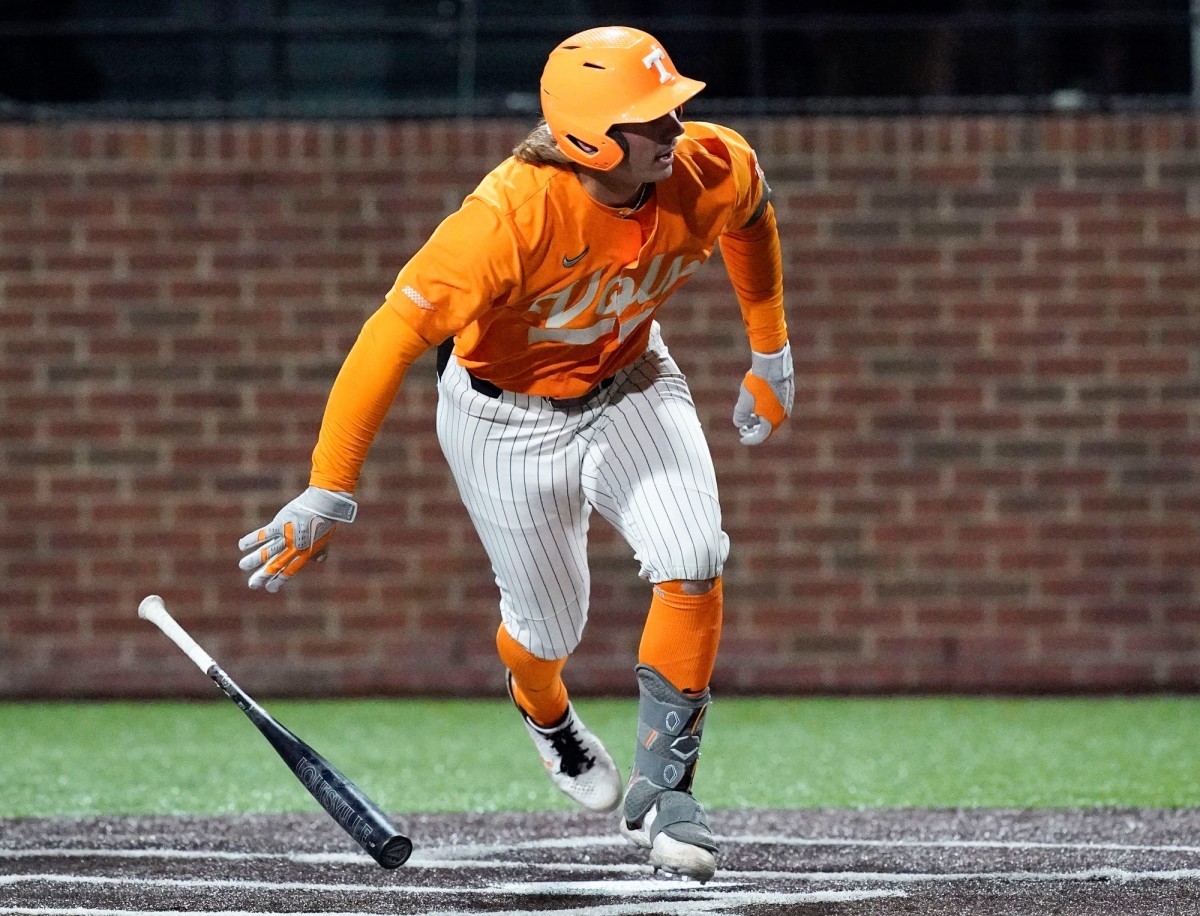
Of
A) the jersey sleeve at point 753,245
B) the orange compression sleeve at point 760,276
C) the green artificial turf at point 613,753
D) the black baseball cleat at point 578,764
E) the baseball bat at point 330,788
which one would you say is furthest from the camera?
the green artificial turf at point 613,753

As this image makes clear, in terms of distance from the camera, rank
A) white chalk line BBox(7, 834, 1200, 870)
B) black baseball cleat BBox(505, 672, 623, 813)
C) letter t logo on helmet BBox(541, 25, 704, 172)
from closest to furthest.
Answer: letter t logo on helmet BBox(541, 25, 704, 172)
white chalk line BBox(7, 834, 1200, 870)
black baseball cleat BBox(505, 672, 623, 813)

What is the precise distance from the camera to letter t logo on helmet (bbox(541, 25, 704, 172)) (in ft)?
12.0

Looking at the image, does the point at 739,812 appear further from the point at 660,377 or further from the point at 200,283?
the point at 200,283

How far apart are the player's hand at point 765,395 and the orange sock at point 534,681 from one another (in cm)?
85

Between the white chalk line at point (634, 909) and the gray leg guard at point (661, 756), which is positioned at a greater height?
the gray leg guard at point (661, 756)

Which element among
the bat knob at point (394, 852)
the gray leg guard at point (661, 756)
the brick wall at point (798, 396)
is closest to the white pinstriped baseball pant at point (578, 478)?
the gray leg guard at point (661, 756)

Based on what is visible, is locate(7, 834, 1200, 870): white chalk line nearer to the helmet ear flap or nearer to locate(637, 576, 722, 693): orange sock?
locate(637, 576, 722, 693): orange sock

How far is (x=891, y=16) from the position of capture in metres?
9.02

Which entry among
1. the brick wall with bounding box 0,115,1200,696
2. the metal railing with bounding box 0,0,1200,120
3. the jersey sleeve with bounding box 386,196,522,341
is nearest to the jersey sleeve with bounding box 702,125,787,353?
the jersey sleeve with bounding box 386,196,522,341

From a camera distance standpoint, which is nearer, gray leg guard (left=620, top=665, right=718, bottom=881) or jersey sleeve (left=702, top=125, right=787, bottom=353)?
gray leg guard (left=620, top=665, right=718, bottom=881)

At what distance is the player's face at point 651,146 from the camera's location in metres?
3.66

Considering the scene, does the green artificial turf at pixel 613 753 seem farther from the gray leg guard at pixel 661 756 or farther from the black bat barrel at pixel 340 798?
the gray leg guard at pixel 661 756

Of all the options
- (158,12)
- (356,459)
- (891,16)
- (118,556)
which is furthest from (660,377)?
(158,12)

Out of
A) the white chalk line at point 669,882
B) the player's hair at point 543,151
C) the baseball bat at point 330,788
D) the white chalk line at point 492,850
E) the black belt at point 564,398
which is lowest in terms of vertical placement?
the white chalk line at point 492,850
